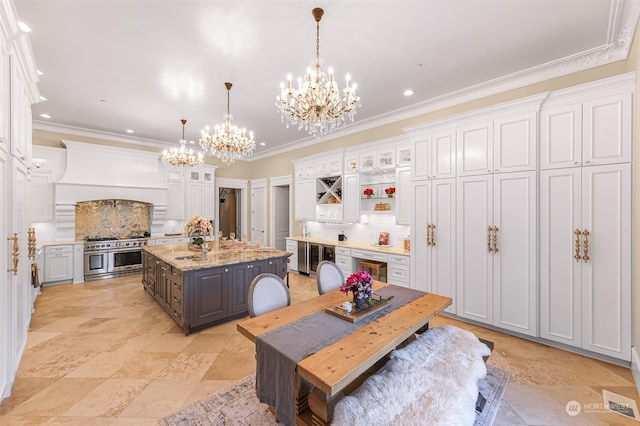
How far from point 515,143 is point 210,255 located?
434 centimetres

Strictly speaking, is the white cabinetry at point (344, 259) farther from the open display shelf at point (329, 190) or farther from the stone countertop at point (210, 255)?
the stone countertop at point (210, 255)

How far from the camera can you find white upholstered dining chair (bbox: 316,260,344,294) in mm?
2812

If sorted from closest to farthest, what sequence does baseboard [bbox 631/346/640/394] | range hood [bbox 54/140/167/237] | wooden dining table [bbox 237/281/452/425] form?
wooden dining table [bbox 237/281/452/425] → baseboard [bbox 631/346/640/394] → range hood [bbox 54/140/167/237]

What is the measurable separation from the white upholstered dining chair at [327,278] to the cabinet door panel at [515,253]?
207cm

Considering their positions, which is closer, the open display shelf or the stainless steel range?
the stainless steel range

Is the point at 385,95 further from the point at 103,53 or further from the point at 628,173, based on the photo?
the point at 103,53

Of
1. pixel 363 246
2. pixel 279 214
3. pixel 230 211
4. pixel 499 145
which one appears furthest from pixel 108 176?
pixel 499 145

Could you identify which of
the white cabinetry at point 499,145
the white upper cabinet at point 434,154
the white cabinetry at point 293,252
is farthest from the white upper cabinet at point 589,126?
the white cabinetry at point 293,252

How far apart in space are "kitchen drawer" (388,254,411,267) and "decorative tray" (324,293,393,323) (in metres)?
2.09

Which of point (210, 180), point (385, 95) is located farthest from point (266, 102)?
point (210, 180)

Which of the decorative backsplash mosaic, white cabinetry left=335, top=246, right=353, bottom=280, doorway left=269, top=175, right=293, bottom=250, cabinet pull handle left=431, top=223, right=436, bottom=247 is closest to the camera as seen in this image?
cabinet pull handle left=431, top=223, right=436, bottom=247

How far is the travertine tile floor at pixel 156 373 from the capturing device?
83.0 inches

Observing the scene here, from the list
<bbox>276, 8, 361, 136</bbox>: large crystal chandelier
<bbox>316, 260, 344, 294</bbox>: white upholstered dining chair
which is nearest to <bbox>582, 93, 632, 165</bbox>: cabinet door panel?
<bbox>276, 8, 361, 136</bbox>: large crystal chandelier

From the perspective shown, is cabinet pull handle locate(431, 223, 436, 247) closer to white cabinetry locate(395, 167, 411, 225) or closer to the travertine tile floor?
white cabinetry locate(395, 167, 411, 225)
